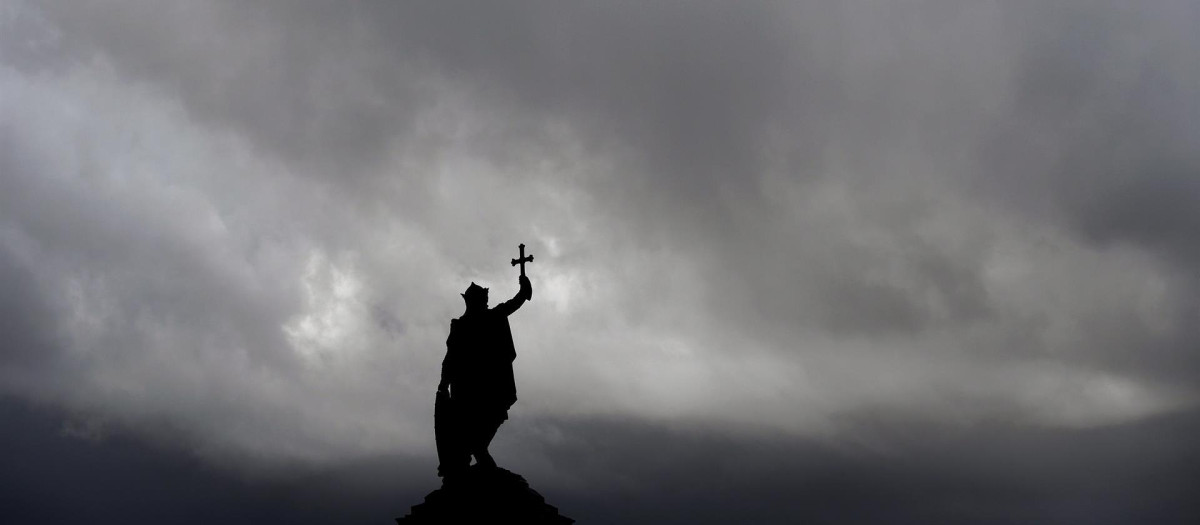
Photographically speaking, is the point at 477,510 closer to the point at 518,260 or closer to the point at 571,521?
the point at 571,521

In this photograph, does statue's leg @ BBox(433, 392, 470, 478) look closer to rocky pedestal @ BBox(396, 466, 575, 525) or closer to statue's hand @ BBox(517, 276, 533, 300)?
rocky pedestal @ BBox(396, 466, 575, 525)

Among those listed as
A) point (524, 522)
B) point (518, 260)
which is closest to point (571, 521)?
point (524, 522)

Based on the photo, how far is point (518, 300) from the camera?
20078 millimetres

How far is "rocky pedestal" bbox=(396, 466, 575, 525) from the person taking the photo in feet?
58.8

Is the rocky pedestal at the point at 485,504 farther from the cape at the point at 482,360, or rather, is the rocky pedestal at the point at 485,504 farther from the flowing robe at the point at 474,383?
the cape at the point at 482,360

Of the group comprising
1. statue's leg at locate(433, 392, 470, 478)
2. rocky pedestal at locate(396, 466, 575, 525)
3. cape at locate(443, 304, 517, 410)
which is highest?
cape at locate(443, 304, 517, 410)

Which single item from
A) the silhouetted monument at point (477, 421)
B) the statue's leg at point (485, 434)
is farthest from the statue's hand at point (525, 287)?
the statue's leg at point (485, 434)

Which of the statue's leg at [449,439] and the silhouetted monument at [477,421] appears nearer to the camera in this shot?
the silhouetted monument at [477,421]

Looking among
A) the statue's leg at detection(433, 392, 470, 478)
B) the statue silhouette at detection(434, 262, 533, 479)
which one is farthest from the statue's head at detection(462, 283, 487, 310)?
the statue's leg at detection(433, 392, 470, 478)

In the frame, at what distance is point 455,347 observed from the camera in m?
20.0

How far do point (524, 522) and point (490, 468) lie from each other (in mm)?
1489

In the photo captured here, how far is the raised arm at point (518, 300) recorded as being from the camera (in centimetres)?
2008

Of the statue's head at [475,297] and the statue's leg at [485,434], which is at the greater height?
the statue's head at [475,297]

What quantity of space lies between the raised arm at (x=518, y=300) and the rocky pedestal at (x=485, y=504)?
11.9 ft
